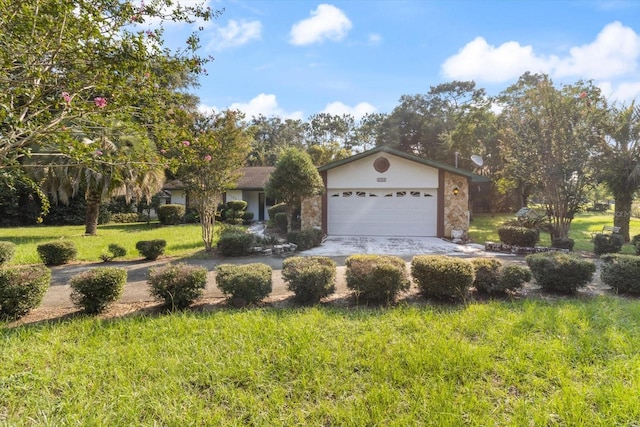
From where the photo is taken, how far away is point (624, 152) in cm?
1273

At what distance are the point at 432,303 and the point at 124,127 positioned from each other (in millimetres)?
5540

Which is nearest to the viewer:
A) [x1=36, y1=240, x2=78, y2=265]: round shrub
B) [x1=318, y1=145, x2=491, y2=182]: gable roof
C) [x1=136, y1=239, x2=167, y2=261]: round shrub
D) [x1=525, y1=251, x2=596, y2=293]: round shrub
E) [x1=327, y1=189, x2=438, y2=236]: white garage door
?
[x1=525, y1=251, x2=596, y2=293]: round shrub

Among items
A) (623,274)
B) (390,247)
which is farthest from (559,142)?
(623,274)

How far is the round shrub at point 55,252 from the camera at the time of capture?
848 centimetres

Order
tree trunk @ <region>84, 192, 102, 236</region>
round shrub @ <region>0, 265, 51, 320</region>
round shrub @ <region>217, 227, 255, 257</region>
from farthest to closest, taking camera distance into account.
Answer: tree trunk @ <region>84, 192, 102, 236</region> → round shrub @ <region>217, 227, 255, 257</region> → round shrub @ <region>0, 265, 51, 320</region>

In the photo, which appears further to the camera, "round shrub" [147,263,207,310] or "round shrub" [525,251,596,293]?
"round shrub" [525,251,596,293]

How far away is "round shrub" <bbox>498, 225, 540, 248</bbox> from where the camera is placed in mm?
10883

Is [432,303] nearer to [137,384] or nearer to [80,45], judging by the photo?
[137,384]

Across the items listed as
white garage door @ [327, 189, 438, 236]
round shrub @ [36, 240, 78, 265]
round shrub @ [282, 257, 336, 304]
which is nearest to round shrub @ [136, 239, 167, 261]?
round shrub @ [36, 240, 78, 265]

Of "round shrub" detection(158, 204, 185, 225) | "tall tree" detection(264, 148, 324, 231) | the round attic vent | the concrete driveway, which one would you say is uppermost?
the round attic vent

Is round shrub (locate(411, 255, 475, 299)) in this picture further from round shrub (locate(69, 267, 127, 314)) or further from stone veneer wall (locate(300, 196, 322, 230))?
stone veneer wall (locate(300, 196, 322, 230))

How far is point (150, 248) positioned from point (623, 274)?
36.5ft

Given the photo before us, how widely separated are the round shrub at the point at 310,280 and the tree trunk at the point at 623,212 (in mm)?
15040

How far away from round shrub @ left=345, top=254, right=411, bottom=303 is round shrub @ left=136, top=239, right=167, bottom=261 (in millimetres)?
6631
